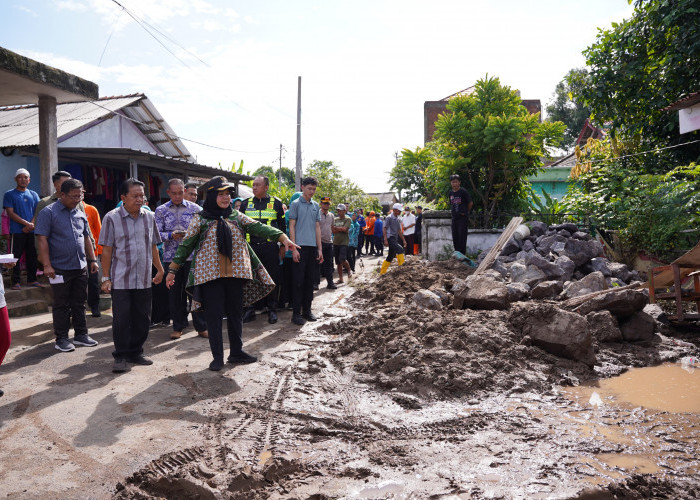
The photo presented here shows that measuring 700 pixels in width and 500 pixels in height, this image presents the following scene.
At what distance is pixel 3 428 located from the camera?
3592 mm

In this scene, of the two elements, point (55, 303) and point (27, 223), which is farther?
point (27, 223)

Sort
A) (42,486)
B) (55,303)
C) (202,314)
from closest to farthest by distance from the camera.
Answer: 1. (42,486)
2. (55,303)
3. (202,314)

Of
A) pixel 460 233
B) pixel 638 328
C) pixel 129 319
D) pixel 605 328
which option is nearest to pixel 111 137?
pixel 460 233

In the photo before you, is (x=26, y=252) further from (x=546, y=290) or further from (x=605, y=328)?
(x=605, y=328)

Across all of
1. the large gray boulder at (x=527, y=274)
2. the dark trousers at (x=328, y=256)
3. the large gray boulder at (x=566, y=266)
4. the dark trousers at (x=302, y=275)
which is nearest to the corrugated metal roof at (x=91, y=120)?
the dark trousers at (x=328, y=256)

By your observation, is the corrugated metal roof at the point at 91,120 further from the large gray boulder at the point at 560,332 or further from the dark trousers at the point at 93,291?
the large gray boulder at the point at 560,332

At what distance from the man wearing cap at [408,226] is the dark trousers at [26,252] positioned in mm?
10904

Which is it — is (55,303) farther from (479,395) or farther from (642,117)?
(642,117)

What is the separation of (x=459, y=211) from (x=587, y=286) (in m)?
4.58

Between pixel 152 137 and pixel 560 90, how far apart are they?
118ft

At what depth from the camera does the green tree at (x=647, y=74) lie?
11.6 m

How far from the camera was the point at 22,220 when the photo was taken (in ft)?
26.2

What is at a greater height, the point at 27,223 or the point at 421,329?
the point at 27,223

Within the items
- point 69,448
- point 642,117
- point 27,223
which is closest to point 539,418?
point 69,448
